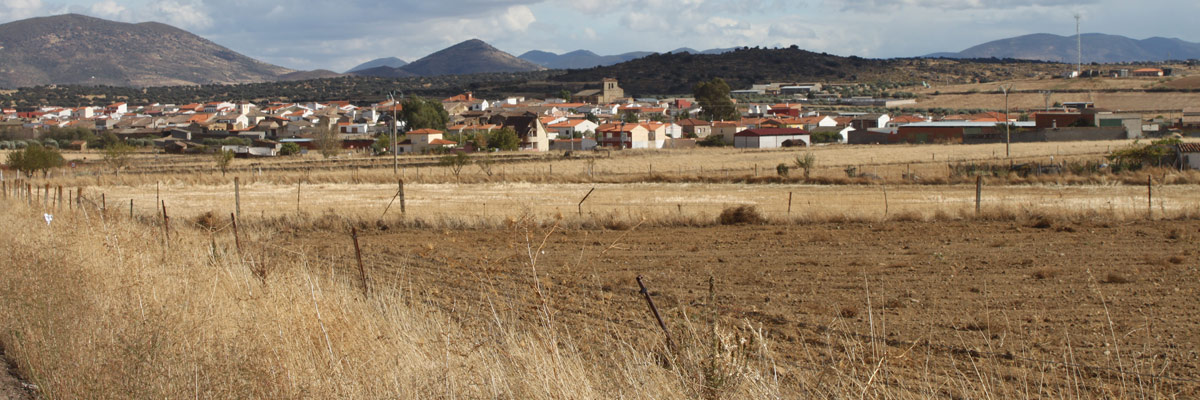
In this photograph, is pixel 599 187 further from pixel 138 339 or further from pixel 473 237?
pixel 138 339

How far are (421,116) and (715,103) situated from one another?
4277cm

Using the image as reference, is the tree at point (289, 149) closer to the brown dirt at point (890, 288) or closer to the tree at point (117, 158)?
the tree at point (117, 158)

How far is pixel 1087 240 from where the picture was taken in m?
20.8

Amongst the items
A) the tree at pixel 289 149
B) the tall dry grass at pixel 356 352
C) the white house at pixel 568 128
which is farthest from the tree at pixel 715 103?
the tall dry grass at pixel 356 352

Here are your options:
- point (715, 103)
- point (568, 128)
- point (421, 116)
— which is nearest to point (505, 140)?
point (568, 128)

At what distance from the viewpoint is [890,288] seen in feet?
49.6

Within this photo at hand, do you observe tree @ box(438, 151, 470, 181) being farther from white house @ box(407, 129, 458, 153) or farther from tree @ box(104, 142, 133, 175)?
white house @ box(407, 129, 458, 153)

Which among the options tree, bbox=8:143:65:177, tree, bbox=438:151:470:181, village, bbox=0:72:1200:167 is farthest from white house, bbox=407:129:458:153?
tree, bbox=8:143:65:177

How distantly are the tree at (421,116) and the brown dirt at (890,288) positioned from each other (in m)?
103

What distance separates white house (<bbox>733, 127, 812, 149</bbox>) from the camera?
99.0 meters

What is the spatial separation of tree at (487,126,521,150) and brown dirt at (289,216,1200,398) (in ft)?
231

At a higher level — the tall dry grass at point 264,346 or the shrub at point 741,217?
the tall dry grass at point 264,346

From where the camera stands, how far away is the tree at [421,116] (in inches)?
4931

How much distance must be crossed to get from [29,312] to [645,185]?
133 ft
